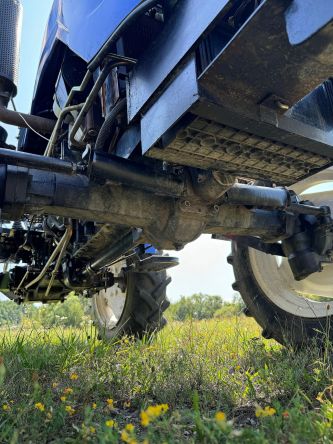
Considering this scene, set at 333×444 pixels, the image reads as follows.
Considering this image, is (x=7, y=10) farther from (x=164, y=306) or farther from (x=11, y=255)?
(x=164, y=306)

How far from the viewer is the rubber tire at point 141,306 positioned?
3.37m

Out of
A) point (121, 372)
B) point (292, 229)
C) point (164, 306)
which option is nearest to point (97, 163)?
point (121, 372)

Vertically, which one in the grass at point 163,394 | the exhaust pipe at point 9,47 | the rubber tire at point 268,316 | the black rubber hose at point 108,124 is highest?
the exhaust pipe at point 9,47

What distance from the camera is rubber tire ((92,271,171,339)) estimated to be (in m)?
3.37

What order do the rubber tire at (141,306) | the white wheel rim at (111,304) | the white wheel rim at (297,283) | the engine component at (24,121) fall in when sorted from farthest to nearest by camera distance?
the white wheel rim at (111,304)
the rubber tire at (141,306)
the white wheel rim at (297,283)
the engine component at (24,121)

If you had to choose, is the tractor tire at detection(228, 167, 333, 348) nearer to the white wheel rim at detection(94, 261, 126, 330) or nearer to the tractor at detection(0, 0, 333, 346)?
the tractor at detection(0, 0, 333, 346)

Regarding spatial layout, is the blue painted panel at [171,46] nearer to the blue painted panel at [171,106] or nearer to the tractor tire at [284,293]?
the blue painted panel at [171,106]

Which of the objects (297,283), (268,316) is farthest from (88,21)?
(297,283)

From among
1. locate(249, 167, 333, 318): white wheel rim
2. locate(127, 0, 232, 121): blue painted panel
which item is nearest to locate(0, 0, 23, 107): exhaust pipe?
locate(127, 0, 232, 121): blue painted panel

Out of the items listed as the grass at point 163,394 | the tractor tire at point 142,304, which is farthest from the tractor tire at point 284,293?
the tractor tire at point 142,304

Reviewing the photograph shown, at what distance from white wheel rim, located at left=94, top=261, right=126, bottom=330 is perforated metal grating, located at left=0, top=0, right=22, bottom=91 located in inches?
86.4

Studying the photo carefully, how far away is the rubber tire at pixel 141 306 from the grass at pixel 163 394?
63cm

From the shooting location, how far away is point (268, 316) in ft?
8.70

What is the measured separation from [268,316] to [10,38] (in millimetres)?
2226
